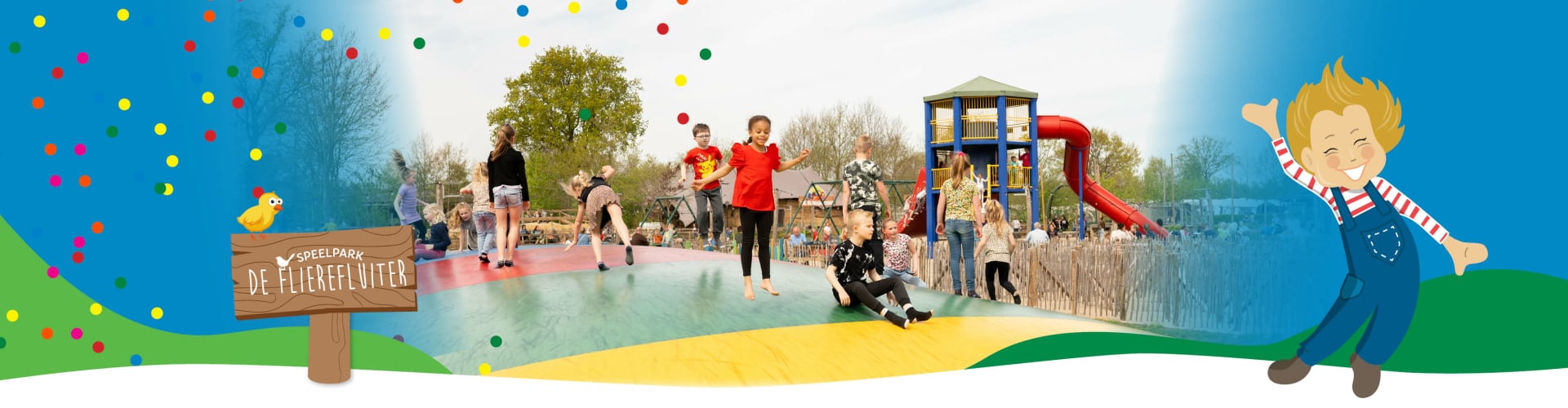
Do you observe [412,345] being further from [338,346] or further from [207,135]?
[207,135]

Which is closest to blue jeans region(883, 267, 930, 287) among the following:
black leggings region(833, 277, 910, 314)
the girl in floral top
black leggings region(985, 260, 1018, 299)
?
the girl in floral top

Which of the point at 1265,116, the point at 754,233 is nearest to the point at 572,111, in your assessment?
the point at 754,233

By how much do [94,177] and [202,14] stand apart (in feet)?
4.45

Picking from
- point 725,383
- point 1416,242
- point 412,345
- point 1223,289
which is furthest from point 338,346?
point 1416,242

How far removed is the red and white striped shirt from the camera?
5859mm

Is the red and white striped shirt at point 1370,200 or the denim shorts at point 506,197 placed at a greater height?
the denim shorts at point 506,197

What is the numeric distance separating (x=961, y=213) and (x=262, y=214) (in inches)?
211

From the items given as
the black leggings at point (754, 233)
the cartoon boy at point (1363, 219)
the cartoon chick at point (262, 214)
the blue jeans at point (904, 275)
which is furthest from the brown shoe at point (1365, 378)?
the cartoon chick at point (262, 214)

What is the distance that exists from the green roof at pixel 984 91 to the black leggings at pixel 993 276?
689 cm

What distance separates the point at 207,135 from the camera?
695cm

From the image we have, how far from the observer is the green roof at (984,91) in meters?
15.4

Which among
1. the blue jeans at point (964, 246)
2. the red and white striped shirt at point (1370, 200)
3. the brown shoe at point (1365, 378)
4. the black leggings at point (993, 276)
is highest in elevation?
the red and white striped shirt at point (1370, 200)

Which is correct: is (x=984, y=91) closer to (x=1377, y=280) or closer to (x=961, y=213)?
(x=961, y=213)

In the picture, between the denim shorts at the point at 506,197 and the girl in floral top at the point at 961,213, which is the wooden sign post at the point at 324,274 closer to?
the denim shorts at the point at 506,197
